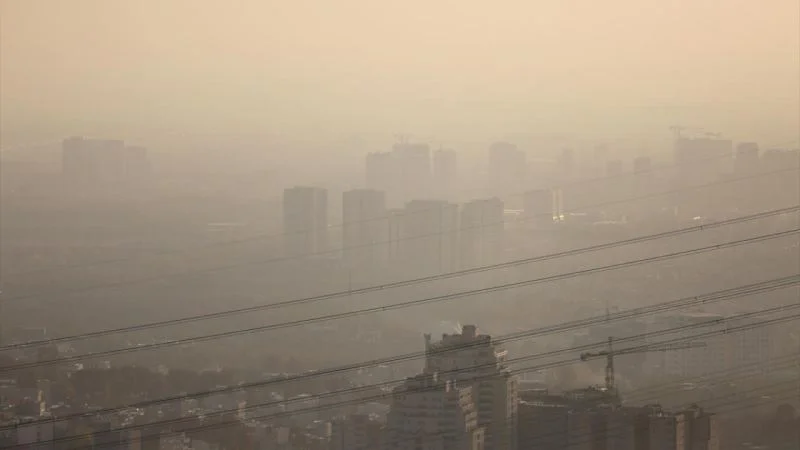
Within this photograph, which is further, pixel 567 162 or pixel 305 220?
pixel 305 220

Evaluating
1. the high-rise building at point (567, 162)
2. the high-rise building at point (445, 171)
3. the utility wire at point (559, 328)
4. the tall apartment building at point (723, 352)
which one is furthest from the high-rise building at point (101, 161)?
the tall apartment building at point (723, 352)

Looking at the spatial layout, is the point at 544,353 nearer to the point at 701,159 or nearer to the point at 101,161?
the point at 701,159

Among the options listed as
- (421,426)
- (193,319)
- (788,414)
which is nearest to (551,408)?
(421,426)

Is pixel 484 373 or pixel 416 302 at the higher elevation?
pixel 416 302

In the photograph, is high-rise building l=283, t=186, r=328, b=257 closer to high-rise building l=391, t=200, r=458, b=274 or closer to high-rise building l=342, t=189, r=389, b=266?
high-rise building l=342, t=189, r=389, b=266

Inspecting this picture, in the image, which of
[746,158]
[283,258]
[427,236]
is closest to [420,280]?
[427,236]

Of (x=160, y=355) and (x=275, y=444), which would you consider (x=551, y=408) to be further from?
(x=160, y=355)

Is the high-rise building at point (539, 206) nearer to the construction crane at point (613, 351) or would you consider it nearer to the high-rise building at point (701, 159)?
the high-rise building at point (701, 159)

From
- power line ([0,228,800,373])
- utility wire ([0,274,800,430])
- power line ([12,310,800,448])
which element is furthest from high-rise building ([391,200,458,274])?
power line ([12,310,800,448])
